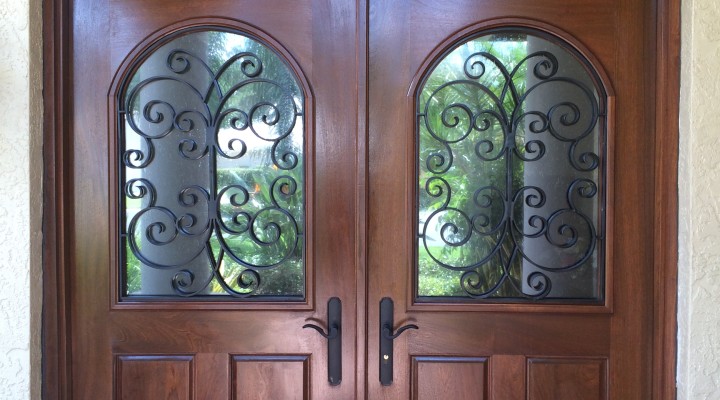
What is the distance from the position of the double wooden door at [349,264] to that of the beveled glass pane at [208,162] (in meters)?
0.05

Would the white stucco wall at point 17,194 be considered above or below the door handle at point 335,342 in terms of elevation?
above

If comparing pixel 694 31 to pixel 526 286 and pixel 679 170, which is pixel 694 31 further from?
pixel 526 286

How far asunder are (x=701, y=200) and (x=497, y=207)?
57 centimetres

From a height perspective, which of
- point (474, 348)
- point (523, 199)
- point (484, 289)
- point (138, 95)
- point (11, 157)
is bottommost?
point (474, 348)

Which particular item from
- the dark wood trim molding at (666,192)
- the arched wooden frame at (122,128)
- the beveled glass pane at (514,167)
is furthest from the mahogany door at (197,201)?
the dark wood trim molding at (666,192)

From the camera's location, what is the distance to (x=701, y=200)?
145 centimetres

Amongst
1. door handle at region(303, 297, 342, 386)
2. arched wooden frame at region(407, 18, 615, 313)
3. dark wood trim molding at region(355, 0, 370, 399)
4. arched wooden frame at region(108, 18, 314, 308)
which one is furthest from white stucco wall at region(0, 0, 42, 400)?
arched wooden frame at region(407, 18, 615, 313)

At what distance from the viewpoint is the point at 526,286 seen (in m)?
1.62

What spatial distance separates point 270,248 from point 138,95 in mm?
650

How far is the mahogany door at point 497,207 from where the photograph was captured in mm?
1591

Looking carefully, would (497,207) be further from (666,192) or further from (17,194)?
(17,194)

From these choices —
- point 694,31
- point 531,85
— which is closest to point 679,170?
point 694,31

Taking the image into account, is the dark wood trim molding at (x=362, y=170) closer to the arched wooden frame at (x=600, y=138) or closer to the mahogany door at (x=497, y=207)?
the mahogany door at (x=497, y=207)

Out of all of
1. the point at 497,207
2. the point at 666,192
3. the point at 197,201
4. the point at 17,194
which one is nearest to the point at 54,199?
the point at 17,194
